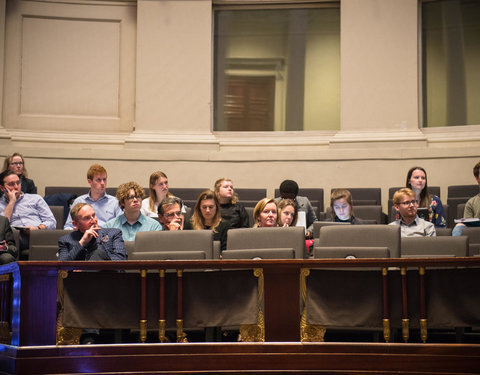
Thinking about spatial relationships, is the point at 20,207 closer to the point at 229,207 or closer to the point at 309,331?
the point at 229,207

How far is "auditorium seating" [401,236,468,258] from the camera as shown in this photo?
4.09 metres

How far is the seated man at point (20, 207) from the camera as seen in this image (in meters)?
5.46

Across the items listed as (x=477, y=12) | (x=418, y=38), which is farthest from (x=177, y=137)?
(x=477, y=12)

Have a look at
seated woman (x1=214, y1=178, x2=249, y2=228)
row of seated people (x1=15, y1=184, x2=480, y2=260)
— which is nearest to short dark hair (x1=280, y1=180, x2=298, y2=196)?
seated woman (x1=214, y1=178, x2=249, y2=228)

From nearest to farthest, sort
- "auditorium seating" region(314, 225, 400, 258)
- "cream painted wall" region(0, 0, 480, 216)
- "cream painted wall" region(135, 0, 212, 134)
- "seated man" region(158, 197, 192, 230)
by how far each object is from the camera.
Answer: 1. "auditorium seating" region(314, 225, 400, 258)
2. "seated man" region(158, 197, 192, 230)
3. "cream painted wall" region(0, 0, 480, 216)
4. "cream painted wall" region(135, 0, 212, 134)

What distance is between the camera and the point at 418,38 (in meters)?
7.05

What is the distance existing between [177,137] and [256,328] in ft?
11.9

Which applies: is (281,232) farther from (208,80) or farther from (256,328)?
(208,80)

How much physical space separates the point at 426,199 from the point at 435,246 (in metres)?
1.40

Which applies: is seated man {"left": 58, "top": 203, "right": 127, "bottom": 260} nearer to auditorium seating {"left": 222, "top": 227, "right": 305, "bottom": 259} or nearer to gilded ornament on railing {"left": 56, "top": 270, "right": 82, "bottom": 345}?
gilded ornament on railing {"left": 56, "top": 270, "right": 82, "bottom": 345}

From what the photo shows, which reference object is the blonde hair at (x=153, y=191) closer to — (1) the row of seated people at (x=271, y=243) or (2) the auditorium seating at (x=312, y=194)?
(1) the row of seated people at (x=271, y=243)

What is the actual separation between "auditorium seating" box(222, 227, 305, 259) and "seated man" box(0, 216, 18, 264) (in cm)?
137

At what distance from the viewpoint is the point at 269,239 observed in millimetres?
4137

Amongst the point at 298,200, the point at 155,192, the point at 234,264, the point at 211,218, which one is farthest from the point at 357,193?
the point at 234,264
